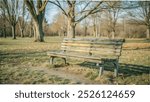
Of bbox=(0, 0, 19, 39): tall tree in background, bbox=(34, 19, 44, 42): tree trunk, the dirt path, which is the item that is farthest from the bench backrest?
bbox=(0, 0, 19, 39): tall tree in background

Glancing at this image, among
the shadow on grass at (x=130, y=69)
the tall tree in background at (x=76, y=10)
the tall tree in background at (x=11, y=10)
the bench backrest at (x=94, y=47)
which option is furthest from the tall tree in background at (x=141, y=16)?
the bench backrest at (x=94, y=47)

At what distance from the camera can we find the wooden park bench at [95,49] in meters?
6.99

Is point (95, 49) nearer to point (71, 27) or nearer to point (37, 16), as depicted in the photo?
point (71, 27)

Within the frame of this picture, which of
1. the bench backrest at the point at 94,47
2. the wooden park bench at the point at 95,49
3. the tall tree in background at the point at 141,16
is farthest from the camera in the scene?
the tall tree in background at the point at 141,16

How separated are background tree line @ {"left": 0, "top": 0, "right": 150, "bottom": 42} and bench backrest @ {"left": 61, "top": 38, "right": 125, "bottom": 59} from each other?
10.8 m

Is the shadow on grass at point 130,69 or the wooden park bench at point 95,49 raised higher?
the wooden park bench at point 95,49

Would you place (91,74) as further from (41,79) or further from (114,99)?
(114,99)

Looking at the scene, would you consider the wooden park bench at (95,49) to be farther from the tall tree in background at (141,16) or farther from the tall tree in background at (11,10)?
the tall tree in background at (11,10)

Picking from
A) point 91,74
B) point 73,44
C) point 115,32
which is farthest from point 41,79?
point 115,32

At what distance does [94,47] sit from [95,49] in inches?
3.3

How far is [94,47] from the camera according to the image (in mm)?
7789

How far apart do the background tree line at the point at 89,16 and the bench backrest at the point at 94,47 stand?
1077 cm

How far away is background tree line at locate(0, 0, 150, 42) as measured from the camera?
19.6 m

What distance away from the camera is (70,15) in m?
19.6
